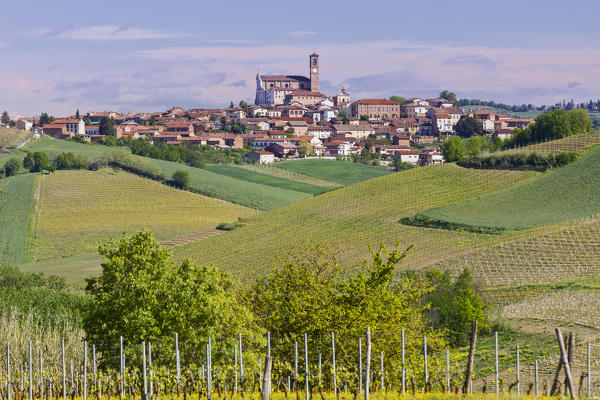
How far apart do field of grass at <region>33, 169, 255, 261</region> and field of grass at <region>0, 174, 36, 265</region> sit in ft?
4.11

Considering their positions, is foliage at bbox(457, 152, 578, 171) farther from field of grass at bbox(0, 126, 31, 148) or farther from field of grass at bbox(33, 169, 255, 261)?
field of grass at bbox(0, 126, 31, 148)

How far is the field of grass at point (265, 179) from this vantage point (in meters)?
129

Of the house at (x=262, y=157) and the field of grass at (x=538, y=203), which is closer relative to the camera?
the field of grass at (x=538, y=203)

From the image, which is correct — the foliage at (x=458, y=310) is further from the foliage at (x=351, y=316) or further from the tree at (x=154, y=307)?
the tree at (x=154, y=307)

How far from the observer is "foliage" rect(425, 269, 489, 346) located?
134 feet

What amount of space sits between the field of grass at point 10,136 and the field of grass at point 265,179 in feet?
111

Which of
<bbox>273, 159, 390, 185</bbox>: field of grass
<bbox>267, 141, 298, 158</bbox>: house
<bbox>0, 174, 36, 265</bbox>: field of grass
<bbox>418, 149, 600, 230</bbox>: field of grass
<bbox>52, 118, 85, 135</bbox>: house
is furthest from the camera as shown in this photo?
<bbox>52, 118, 85, 135</bbox>: house

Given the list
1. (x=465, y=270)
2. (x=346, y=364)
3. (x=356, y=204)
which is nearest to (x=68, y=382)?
(x=346, y=364)

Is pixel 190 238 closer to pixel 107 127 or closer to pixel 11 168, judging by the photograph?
pixel 11 168

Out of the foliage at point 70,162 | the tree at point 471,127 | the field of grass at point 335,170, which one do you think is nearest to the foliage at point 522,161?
the field of grass at point 335,170

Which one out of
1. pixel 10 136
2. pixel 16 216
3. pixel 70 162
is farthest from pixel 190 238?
pixel 10 136

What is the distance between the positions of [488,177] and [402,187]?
27.9 feet

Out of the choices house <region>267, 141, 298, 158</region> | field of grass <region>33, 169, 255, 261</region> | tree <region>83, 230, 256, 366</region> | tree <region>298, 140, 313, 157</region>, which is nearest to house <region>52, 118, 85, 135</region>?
house <region>267, 141, 298, 158</region>

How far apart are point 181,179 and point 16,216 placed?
88.3ft
